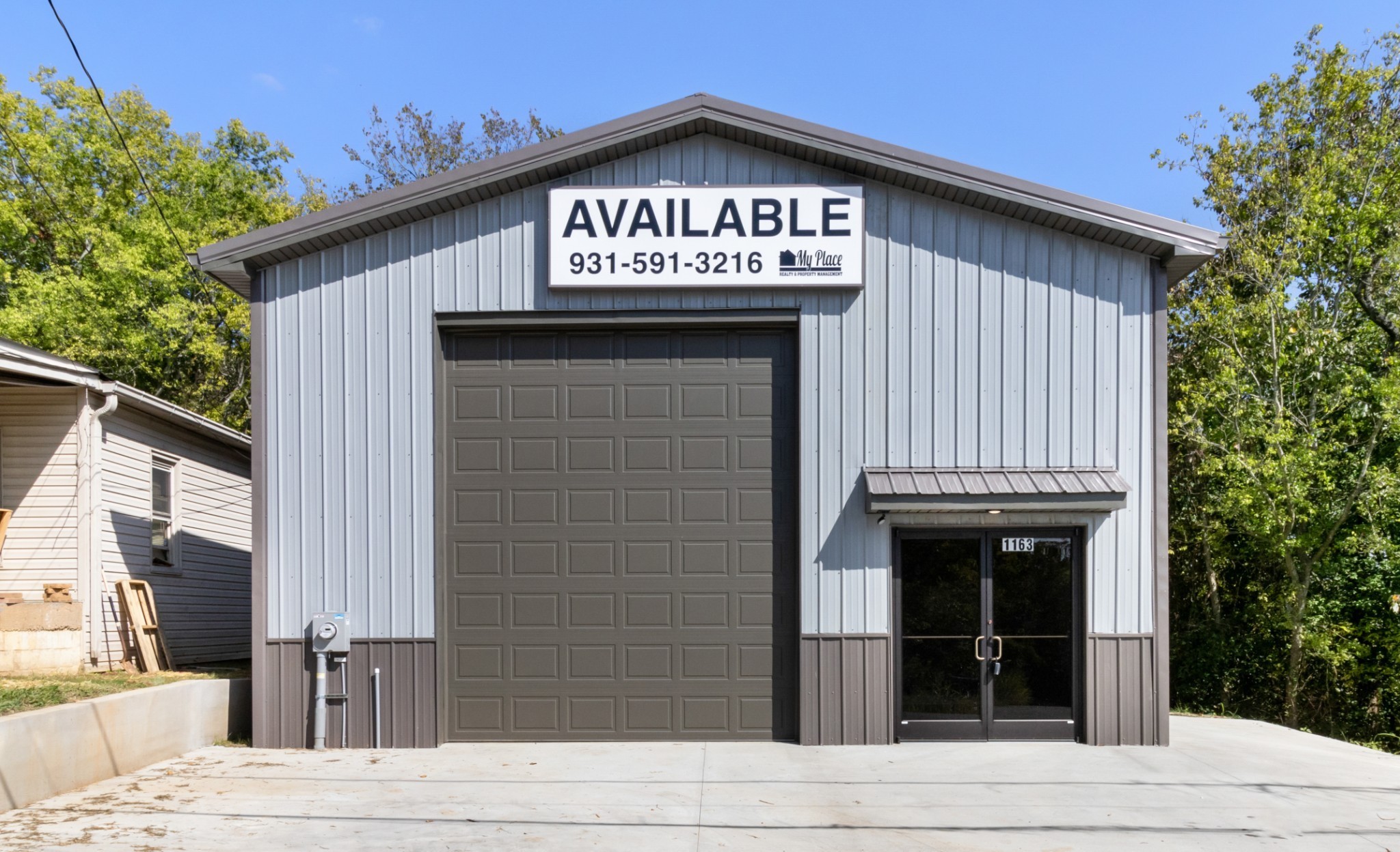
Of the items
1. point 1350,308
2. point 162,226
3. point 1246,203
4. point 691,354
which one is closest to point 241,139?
point 162,226

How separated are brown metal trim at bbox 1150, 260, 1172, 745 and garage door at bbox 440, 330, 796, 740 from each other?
373 centimetres

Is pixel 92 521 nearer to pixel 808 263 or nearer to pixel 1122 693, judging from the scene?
pixel 808 263

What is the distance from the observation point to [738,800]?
791cm

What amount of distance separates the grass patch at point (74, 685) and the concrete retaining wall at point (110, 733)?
0.17 meters

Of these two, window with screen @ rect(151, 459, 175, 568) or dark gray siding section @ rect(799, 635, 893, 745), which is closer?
dark gray siding section @ rect(799, 635, 893, 745)

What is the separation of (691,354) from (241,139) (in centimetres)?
2397

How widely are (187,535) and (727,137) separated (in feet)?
34.2

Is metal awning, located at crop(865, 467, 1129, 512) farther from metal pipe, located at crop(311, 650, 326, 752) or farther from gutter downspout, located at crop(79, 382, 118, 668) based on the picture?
gutter downspout, located at crop(79, 382, 118, 668)

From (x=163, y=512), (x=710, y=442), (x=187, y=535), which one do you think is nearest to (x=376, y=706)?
(x=710, y=442)

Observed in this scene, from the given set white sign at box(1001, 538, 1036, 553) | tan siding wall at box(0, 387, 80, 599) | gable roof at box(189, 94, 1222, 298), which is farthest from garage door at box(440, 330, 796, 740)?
tan siding wall at box(0, 387, 80, 599)

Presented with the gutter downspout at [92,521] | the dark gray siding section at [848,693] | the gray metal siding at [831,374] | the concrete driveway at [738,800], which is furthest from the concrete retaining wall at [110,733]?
the dark gray siding section at [848,693]

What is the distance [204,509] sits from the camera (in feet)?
51.2

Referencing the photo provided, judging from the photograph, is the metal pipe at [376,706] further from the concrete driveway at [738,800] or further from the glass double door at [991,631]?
the glass double door at [991,631]

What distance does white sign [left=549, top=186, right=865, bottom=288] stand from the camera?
34.0ft
